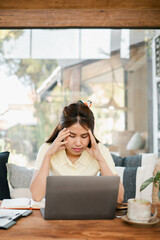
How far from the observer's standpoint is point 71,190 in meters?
1.34

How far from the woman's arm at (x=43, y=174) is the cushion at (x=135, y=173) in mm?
759

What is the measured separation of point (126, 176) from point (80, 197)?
1.21 m

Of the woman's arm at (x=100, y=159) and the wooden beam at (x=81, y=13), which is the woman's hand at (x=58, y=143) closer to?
the woman's arm at (x=100, y=159)

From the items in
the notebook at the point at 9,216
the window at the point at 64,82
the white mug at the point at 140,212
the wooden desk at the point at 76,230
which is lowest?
the wooden desk at the point at 76,230

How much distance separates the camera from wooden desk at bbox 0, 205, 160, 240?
119 cm

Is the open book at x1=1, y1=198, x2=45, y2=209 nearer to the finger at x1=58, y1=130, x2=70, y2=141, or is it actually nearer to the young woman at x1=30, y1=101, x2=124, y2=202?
the young woman at x1=30, y1=101, x2=124, y2=202

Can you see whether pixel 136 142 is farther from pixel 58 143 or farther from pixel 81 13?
pixel 58 143

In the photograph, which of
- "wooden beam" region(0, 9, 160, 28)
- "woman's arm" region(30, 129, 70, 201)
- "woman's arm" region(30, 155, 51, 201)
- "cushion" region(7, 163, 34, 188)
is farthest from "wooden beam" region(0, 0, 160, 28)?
"woman's arm" region(30, 155, 51, 201)

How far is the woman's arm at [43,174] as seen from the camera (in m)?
1.93

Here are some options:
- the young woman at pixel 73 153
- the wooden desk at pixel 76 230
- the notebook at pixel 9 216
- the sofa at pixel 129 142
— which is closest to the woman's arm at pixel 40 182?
the young woman at pixel 73 153

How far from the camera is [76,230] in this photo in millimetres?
1256

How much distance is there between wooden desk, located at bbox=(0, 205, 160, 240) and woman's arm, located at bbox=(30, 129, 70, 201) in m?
0.52

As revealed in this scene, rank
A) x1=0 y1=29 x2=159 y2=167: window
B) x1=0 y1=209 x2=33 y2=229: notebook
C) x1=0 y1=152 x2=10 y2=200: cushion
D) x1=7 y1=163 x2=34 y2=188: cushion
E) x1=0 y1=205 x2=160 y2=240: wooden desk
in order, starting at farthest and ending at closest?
1. x1=0 y1=29 x2=159 y2=167: window
2. x1=7 y1=163 x2=34 y2=188: cushion
3. x1=0 y1=152 x2=10 y2=200: cushion
4. x1=0 y1=209 x2=33 y2=229: notebook
5. x1=0 y1=205 x2=160 y2=240: wooden desk

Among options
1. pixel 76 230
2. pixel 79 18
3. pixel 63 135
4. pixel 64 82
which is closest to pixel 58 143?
pixel 63 135
